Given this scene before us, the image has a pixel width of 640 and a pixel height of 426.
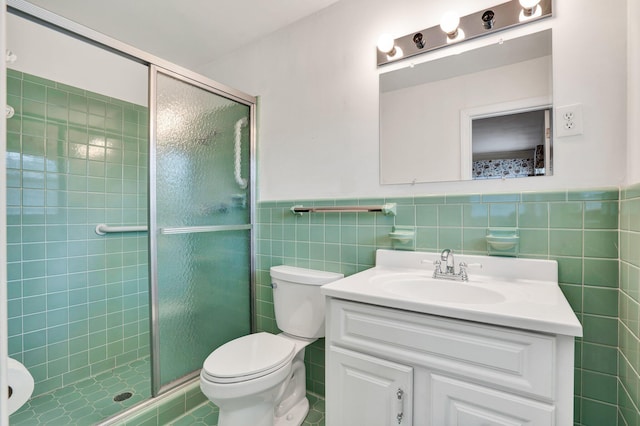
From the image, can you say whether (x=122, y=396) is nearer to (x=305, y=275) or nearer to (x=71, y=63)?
(x=305, y=275)

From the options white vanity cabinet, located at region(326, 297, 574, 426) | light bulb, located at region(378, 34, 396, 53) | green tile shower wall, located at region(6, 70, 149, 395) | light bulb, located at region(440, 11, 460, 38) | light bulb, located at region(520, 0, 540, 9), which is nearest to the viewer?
white vanity cabinet, located at region(326, 297, 574, 426)

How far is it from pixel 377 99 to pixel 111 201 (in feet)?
6.20

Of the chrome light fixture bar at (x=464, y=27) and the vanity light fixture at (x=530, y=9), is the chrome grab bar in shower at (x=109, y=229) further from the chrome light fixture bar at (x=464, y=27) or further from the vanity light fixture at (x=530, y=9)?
the vanity light fixture at (x=530, y=9)

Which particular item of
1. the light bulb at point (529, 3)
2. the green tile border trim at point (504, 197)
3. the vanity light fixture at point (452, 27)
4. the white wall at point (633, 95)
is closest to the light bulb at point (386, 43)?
the vanity light fixture at point (452, 27)

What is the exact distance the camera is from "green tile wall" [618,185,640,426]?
890mm

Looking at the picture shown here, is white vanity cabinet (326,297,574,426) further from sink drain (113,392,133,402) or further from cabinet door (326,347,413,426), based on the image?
sink drain (113,392,133,402)

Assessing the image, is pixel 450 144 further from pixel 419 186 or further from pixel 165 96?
pixel 165 96

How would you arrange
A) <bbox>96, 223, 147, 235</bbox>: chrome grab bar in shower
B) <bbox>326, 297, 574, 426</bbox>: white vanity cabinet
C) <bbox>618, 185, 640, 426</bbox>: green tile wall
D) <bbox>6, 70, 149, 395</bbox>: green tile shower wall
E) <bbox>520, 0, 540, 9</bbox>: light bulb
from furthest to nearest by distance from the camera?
<bbox>96, 223, 147, 235</bbox>: chrome grab bar in shower
<bbox>6, 70, 149, 395</bbox>: green tile shower wall
<bbox>520, 0, 540, 9</bbox>: light bulb
<bbox>618, 185, 640, 426</bbox>: green tile wall
<bbox>326, 297, 574, 426</bbox>: white vanity cabinet

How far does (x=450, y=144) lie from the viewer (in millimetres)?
1403

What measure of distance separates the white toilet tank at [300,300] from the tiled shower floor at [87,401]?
0.90m

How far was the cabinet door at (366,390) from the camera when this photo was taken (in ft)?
3.22

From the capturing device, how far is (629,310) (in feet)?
3.16

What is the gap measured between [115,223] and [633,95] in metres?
2.75

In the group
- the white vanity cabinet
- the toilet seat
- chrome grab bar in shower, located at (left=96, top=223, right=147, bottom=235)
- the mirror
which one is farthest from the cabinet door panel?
chrome grab bar in shower, located at (left=96, top=223, right=147, bottom=235)
